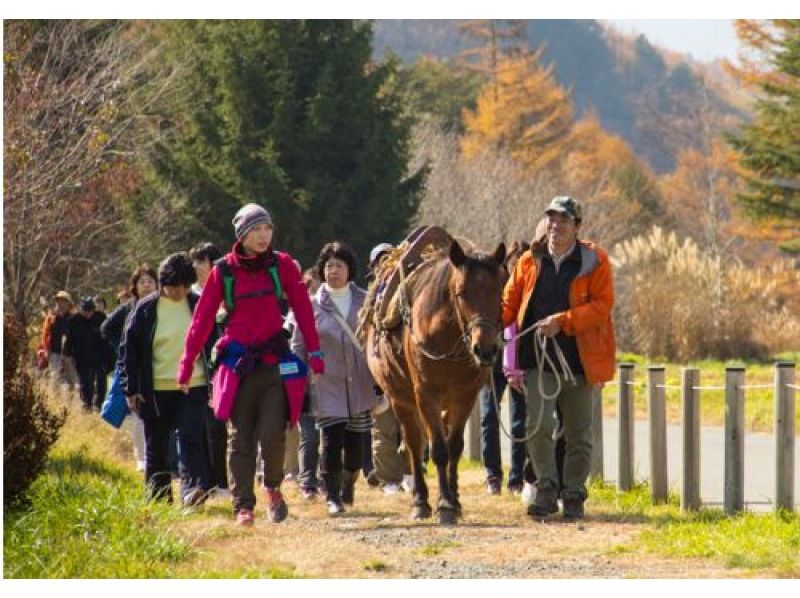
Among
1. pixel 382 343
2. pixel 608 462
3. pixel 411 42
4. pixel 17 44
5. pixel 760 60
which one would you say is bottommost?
pixel 608 462

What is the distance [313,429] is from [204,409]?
1.28 metres

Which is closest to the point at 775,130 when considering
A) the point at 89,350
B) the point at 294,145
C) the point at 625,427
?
the point at 294,145

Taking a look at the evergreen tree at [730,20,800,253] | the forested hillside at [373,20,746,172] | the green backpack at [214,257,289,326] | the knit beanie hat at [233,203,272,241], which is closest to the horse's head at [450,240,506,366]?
the green backpack at [214,257,289,326]

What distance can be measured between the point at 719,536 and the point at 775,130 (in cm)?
3172

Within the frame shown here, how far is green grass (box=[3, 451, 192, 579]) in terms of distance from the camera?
9.13 m

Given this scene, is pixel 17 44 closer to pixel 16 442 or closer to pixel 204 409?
pixel 204 409

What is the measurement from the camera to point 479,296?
1136cm

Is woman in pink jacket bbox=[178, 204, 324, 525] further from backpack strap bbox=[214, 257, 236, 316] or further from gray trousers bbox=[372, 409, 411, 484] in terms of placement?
gray trousers bbox=[372, 409, 411, 484]

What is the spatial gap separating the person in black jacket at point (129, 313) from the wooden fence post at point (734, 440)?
461 centimetres

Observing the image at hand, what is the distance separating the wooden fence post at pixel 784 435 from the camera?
1137 cm

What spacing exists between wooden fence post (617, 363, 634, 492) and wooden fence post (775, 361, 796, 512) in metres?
2.39

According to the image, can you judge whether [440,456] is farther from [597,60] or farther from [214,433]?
[597,60]

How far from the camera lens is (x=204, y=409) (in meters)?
12.6

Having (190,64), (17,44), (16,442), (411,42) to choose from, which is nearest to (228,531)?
(16,442)
